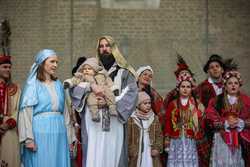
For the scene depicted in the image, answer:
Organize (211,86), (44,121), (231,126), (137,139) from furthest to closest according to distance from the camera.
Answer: (211,86) < (137,139) < (231,126) < (44,121)

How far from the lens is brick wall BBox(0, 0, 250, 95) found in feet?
40.9

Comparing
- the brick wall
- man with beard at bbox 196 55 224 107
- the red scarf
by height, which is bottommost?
the red scarf

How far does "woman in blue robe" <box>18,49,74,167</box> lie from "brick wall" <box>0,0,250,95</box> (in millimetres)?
4095

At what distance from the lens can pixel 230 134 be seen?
8812 mm

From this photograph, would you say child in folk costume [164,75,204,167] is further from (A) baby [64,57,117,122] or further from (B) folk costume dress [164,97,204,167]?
(A) baby [64,57,117,122]

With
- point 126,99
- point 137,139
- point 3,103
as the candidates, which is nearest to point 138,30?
point 137,139

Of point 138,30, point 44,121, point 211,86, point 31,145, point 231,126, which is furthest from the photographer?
point 138,30

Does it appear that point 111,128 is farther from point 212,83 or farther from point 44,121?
point 212,83

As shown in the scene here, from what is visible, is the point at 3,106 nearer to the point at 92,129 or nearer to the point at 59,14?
the point at 92,129

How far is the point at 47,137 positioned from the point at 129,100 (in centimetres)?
101

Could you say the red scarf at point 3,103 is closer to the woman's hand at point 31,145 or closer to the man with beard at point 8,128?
the man with beard at point 8,128

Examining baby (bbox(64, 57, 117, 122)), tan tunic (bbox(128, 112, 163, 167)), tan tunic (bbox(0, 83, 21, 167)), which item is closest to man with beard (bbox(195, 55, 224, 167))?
tan tunic (bbox(128, 112, 163, 167))

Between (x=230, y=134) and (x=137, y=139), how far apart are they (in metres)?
1.12

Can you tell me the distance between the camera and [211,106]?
8.99m
